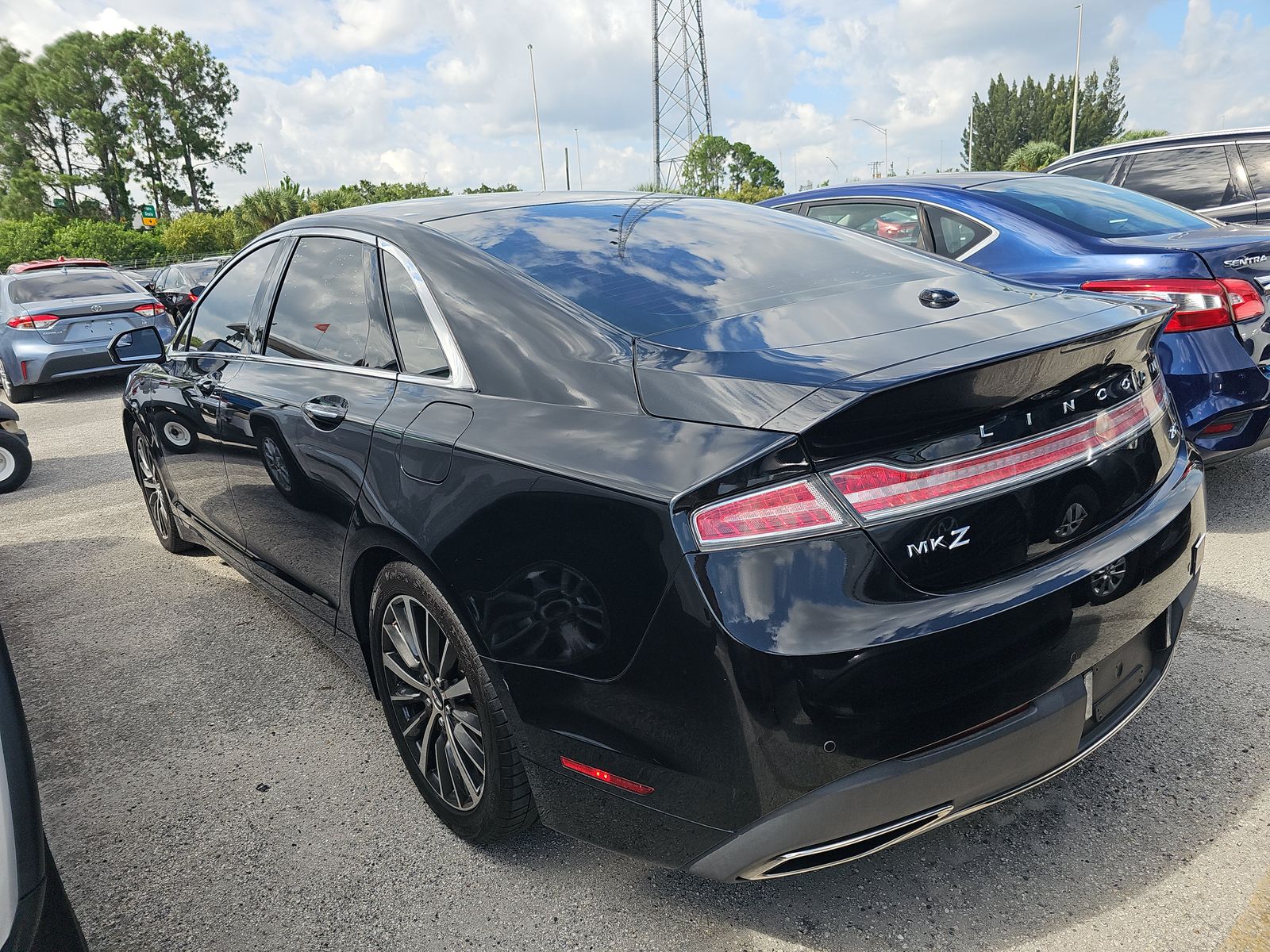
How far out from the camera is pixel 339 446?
2496mm

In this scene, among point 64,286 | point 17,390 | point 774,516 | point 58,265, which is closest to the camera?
point 774,516

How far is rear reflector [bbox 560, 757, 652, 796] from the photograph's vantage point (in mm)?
1769

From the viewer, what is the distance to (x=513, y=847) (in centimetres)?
235

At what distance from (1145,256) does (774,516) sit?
303 centimetres

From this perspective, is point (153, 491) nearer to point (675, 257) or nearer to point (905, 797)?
point (675, 257)

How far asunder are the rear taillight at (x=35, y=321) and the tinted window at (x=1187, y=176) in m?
10.4

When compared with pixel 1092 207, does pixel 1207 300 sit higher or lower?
lower

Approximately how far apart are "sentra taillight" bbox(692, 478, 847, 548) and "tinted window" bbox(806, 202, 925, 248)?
3314 mm

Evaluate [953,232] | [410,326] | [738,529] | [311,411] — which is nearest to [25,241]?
[953,232]

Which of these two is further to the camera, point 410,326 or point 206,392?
point 206,392

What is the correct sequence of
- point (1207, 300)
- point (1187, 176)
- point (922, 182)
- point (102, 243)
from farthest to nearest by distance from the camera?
point (102, 243) < point (1187, 176) < point (922, 182) < point (1207, 300)

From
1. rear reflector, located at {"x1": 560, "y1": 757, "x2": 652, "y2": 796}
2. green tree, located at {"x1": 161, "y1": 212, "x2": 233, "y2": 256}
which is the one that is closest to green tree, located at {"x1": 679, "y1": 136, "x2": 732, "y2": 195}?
green tree, located at {"x1": 161, "y1": 212, "x2": 233, "y2": 256}

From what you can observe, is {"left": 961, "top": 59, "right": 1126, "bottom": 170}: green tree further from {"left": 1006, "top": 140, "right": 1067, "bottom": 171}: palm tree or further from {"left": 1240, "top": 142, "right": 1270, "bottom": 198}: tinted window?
{"left": 1240, "top": 142, "right": 1270, "bottom": 198}: tinted window

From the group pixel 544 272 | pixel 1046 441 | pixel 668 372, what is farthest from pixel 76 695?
pixel 1046 441
